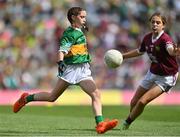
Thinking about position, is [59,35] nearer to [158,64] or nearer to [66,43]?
[158,64]

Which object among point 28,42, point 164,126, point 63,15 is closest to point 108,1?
point 63,15

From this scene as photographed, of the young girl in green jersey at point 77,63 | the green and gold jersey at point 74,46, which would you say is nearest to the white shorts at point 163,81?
the young girl in green jersey at point 77,63

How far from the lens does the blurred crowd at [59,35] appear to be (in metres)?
28.0

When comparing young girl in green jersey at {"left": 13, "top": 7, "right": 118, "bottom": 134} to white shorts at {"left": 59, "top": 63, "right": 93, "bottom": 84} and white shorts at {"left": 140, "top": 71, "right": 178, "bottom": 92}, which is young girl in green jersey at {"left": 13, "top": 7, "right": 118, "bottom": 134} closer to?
white shorts at {"left": 59, "top": 63, "right": 93, "bottom": 84}

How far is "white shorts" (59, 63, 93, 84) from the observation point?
12664 millimetres

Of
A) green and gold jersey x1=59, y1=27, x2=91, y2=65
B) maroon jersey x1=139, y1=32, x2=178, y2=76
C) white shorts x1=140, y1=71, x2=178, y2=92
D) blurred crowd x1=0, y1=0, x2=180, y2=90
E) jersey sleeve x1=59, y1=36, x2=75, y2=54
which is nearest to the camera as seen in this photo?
jersey sleeve x1=59, y1=36, x2=75, y2=54

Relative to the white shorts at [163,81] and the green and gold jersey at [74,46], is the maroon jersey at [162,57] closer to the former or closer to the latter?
the white shorts at [163,81]

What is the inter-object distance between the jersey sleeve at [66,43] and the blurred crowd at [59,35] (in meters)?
15.2

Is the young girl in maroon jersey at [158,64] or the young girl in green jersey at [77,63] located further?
the young girl in maroon jersey at [158,64]

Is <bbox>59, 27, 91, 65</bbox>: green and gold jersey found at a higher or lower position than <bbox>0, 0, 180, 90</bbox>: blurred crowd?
higher

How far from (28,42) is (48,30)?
1039 millimetres

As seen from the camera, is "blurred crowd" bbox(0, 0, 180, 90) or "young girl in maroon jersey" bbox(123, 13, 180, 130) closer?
"young girl in maroon jersey" bbox(123, 13, 180, 130)

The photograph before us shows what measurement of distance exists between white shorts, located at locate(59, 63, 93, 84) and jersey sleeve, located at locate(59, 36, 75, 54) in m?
0.41

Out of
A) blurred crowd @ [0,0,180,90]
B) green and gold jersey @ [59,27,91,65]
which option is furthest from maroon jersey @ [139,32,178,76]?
blurred crowd @ [0,0,180,90]
